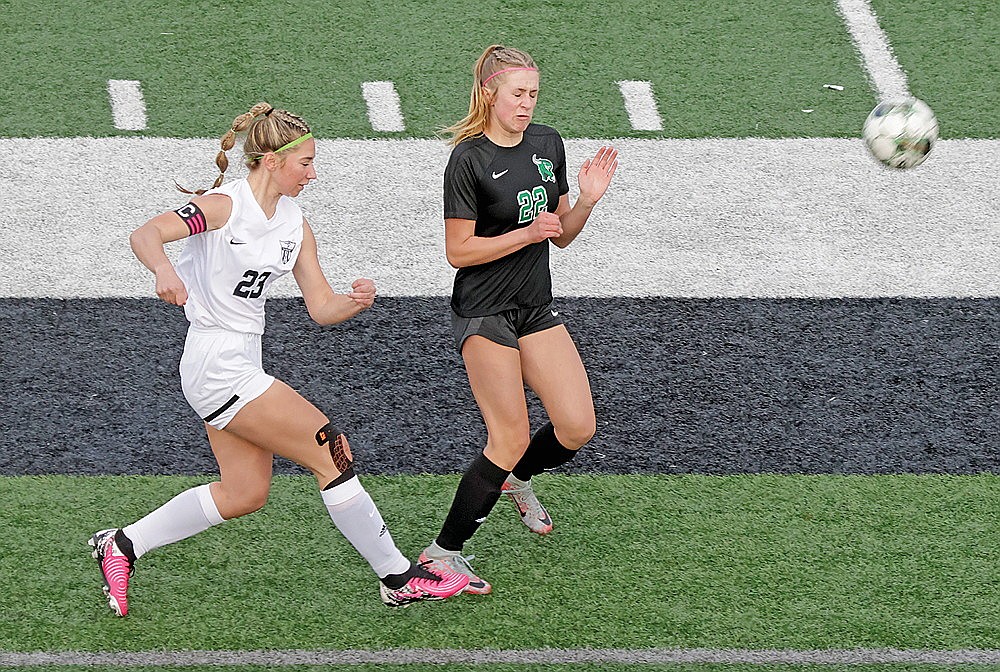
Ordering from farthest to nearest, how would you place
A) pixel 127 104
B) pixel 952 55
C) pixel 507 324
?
pixel 952 55
pixel 127 104
pixel 507 324

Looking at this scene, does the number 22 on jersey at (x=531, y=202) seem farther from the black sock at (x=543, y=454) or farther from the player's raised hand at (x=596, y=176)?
the black sock at (x=543, y=454)

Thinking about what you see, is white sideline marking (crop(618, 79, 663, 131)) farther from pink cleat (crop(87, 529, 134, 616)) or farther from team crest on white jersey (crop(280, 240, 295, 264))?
pink cleat (crop(87, 529, 134, 616))

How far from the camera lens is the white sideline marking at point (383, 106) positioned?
34.0 feet

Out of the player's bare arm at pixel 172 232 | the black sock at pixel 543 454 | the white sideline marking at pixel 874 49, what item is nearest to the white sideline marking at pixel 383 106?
the white sideline marking at pixel 874 49

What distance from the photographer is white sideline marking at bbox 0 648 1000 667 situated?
554 centimetres

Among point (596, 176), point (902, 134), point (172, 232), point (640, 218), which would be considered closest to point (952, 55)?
point (640, 218)

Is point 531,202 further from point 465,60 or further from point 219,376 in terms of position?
point 465,60

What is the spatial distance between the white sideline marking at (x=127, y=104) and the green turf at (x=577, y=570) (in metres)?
4.21

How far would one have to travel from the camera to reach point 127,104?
34.5 ft

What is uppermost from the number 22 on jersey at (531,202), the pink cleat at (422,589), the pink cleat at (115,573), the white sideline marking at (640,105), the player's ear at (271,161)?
the white sideline marking at (640,105)

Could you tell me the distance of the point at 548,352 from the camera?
599cm

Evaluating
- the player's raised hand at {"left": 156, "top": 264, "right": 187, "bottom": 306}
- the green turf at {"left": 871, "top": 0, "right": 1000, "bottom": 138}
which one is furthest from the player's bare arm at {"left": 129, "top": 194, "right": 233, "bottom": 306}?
the green turf at {"left": 871, "top": 0, "right": 1000, "bottom": 138}

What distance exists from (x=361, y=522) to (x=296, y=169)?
4.70 feet

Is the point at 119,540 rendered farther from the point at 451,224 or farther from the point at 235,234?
the point at 451,224
